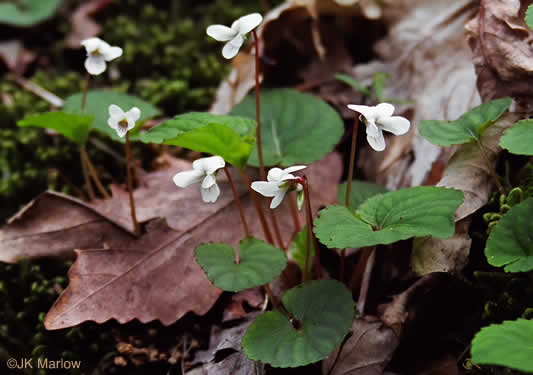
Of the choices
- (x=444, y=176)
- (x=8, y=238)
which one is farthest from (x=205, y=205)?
(x=444, y=176)

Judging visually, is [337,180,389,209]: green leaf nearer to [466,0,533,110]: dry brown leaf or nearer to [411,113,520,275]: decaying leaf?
[411,113,520,275]: decaying leaf

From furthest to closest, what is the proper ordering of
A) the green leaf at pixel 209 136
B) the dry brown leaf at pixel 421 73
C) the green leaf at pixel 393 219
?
the dry brown leaf at pixel 421 73 → the green leaf at pixel 209 136 → the green leaf at pixel 393 219

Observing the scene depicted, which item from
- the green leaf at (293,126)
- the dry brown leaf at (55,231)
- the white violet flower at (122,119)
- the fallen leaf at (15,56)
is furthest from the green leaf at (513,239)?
the fallen leaf at (15,56)

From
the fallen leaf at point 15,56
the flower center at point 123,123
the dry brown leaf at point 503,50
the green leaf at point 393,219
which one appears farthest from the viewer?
the fallen leaf at point 15,56

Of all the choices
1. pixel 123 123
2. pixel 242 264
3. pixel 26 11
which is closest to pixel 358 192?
pixel 242 264

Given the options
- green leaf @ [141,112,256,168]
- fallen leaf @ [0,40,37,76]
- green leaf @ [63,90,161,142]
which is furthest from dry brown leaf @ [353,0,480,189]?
fallen leaf @ [0,40,37,76]

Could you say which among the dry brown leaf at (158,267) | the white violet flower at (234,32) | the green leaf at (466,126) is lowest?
the dry brown leaf at (158,267)

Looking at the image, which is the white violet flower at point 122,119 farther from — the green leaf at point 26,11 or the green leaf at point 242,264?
the green leaf at point 26,11
